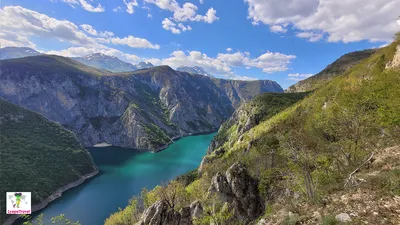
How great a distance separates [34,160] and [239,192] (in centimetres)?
15410

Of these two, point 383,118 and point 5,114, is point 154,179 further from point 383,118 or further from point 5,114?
point 383,118

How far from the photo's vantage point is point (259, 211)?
53.6m

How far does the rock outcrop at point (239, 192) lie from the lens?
178 ft

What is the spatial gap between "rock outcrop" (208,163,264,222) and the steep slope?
104665mm

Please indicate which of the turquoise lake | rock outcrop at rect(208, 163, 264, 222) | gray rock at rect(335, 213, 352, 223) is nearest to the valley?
gray rock at rect(335, 213, 352, 223)

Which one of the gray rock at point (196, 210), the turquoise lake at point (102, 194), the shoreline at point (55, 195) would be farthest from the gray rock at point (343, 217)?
the shoreline at point (55, 195)

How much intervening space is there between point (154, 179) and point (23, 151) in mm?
87274

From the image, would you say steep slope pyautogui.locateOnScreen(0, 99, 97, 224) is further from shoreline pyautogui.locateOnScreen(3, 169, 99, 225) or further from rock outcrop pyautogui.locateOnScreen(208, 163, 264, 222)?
rock outcrop pyautogui.locateOnScreen(208, 163, 264, 222)

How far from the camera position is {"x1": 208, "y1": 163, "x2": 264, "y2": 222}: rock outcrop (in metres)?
54.2

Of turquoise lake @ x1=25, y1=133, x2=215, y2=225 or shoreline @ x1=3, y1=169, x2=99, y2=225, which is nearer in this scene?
shoreline @ x1=3, y1=169, x2=99, y2=225

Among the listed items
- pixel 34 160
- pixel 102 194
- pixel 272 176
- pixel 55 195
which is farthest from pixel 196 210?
pixel 34 160

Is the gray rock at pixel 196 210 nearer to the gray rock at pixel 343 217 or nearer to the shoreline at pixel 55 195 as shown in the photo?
the gray rock at pixel 343 217

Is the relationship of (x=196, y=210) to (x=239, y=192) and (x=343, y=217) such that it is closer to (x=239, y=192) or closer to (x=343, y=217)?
(x=239, y=192)

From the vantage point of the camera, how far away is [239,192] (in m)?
58.2
